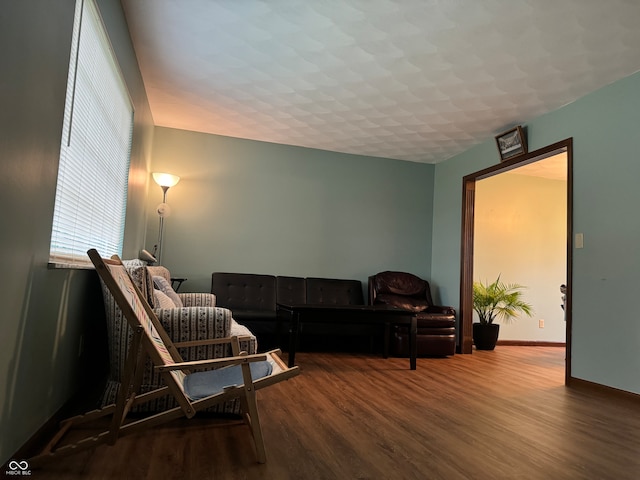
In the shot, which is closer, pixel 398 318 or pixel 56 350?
pixel 56 350

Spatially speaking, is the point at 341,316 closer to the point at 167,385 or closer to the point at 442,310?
the point at 442,310

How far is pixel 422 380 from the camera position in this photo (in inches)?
145

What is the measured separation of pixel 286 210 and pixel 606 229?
345 cm

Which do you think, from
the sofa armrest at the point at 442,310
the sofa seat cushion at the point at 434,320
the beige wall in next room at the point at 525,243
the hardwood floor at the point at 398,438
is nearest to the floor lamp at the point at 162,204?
the hardwood floor at the point at 398,438

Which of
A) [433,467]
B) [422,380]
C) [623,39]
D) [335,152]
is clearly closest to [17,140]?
[433,467]

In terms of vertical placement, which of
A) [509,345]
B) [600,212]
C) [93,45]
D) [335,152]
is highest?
[335,152]

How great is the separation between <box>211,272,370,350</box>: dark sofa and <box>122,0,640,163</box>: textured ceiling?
183cm

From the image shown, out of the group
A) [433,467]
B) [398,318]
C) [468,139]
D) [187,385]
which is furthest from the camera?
[468,139]

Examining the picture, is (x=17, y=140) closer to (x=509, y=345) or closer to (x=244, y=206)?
(x=244, y=206)

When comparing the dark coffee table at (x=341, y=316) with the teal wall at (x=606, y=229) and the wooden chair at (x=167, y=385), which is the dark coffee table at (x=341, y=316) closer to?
the teal wall at (x=606, y=229)

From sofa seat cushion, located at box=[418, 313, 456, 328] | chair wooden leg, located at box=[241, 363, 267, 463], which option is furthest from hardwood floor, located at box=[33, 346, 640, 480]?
sofa seat cushion, located at box=[418, 313, 456, 328]

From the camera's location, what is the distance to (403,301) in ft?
18.1

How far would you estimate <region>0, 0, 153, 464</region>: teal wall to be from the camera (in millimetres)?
1413

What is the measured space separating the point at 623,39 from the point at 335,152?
3.45m
